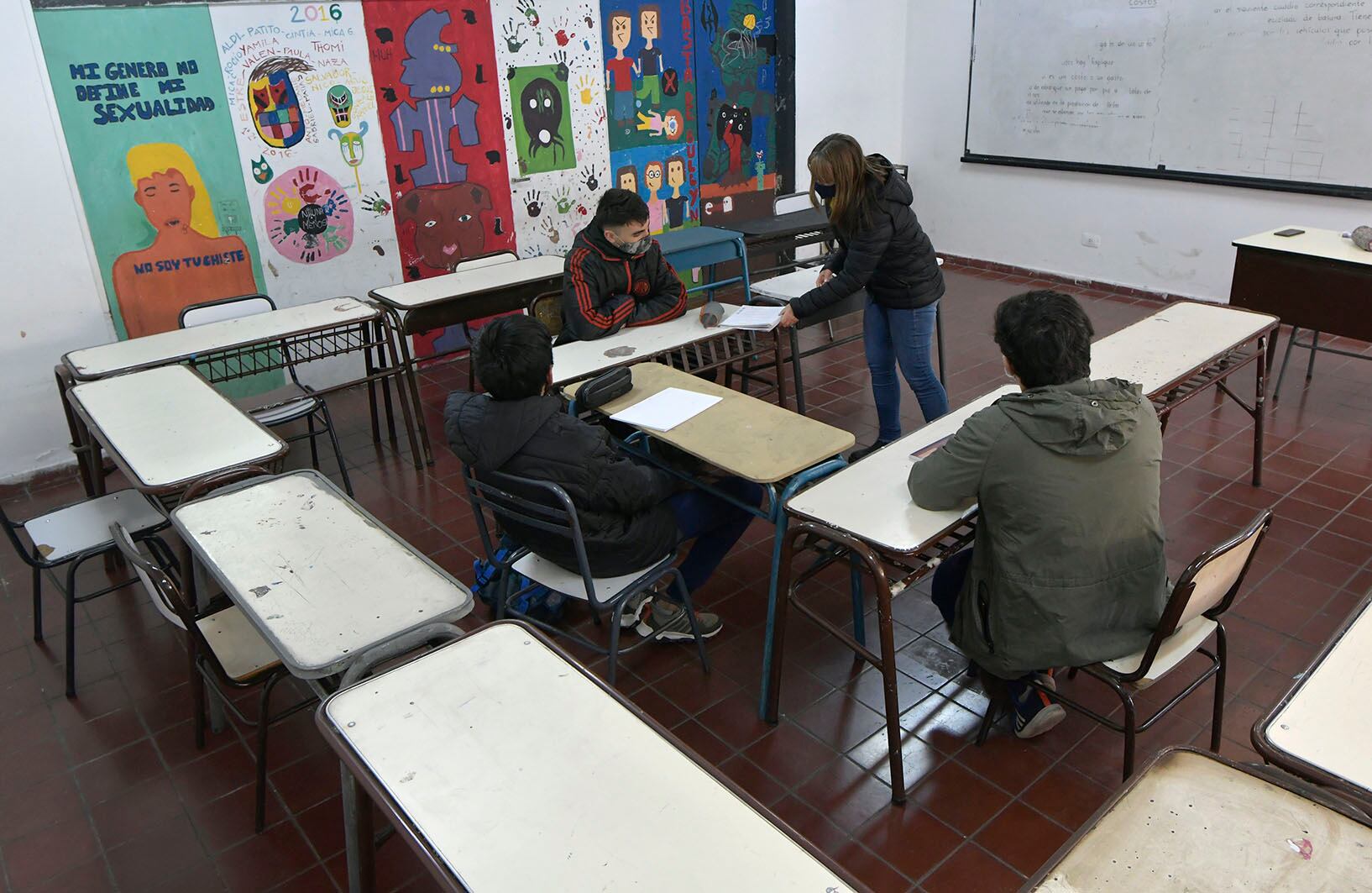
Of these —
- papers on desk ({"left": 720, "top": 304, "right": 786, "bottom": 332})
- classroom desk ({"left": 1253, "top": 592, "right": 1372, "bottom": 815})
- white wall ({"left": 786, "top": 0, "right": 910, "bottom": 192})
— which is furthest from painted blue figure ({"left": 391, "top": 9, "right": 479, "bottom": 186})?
classroom desk ({"left": 1253, "top": 592, "right": 1372, "bottom": 815})

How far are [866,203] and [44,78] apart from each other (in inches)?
137

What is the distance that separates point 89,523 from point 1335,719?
3301 millimetres

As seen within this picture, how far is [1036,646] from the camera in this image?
2162mm

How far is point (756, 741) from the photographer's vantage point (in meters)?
2.55

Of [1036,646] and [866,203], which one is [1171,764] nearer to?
[1036,646]

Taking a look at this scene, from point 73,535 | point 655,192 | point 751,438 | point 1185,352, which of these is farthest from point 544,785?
point 655,192

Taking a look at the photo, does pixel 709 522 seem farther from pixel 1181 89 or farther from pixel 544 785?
pixel 1181 89

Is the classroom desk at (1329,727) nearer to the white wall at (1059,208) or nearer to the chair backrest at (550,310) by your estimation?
the chair backrest at (550,310)

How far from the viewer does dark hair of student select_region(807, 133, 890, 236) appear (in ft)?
11.1

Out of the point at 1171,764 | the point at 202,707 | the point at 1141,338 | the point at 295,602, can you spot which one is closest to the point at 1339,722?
the point at 1171,764

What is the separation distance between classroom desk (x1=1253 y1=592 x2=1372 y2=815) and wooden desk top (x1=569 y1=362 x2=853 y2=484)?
1197 millimetres

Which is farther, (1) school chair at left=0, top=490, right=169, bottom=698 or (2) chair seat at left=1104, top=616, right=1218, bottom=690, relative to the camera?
(1) school chair at left=0, top=490, right=169, bottom=698

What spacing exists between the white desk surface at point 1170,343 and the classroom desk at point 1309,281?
0.63 m

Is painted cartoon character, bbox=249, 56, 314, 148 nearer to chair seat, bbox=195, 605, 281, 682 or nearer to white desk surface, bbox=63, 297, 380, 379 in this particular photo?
white desk surface, bbox=63, 297, 380, 379
